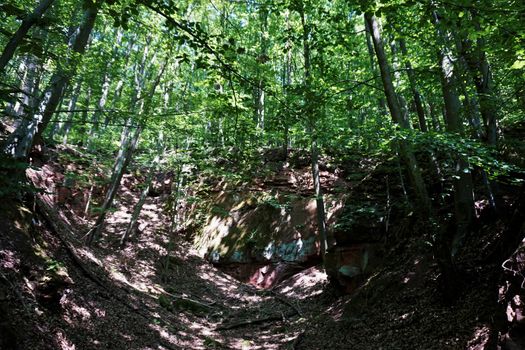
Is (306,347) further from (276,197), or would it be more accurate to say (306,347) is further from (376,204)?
(276,197)

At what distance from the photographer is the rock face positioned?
37.9ft

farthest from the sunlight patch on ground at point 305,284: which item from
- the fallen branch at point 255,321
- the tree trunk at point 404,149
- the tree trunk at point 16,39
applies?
the tree trunk at point 16,39

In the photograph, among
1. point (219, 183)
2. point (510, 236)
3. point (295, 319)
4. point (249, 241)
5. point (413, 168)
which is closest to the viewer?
point (510, 236)

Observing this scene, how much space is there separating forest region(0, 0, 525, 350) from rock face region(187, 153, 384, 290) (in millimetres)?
75

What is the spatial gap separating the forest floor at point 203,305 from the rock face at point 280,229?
854 mm

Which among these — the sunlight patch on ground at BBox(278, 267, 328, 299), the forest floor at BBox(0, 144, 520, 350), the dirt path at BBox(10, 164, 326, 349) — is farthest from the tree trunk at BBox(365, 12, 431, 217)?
the sunlight patch on ground at BBox(278, 267, 328, 299)

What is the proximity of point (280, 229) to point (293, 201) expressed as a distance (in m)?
1.57

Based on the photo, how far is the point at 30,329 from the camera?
5688mm

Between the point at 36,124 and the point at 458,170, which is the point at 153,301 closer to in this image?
the point at 36,124

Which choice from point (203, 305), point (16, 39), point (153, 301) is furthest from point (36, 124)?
point (203, 305)

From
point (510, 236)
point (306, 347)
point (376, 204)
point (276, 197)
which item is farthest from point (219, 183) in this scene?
point (510, 236)

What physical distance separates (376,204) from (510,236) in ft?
18.1

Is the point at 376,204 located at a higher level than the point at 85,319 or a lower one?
higher

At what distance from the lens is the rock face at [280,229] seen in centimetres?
1156
